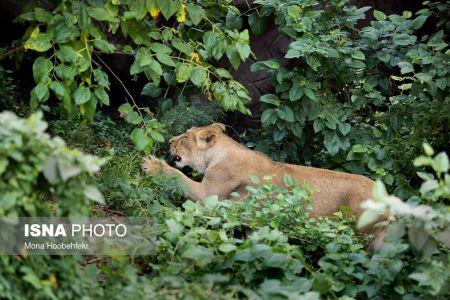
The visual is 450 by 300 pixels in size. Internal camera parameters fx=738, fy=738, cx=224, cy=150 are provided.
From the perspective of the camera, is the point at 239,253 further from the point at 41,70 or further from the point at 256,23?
the point at 256,23

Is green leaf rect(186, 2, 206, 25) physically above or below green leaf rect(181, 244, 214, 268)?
above

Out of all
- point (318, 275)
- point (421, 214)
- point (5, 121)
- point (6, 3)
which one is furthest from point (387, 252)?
point (6, 3)

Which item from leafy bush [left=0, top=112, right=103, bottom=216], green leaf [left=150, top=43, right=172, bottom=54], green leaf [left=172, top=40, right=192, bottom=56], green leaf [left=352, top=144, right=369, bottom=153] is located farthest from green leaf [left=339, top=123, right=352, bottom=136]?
leafy bush [left=0, top=112, right=103, bottom=216]

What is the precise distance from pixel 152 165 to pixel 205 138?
67 cm

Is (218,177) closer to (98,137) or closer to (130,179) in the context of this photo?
(130,179)

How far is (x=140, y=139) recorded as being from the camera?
5.91 m

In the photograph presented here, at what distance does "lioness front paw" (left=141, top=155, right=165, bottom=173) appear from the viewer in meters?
7.48

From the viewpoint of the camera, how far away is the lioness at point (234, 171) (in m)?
7.10

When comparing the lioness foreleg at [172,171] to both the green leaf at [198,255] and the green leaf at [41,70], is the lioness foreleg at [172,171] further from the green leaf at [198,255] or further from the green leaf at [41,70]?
the green leaf at [198,255]

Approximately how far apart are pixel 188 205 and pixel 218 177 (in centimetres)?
207

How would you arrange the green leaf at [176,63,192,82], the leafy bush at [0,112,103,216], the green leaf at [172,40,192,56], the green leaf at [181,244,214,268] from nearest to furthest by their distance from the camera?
1. the leafy bush at [0,112,103,216]
2. the green leaf at [181,244,214,268]
3. the green leaf at [176,63,192,82]
4. the green leaf at [172,40,192,56]

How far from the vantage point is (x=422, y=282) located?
4461 mm

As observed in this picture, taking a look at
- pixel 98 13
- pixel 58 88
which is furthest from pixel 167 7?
pixel 58 88

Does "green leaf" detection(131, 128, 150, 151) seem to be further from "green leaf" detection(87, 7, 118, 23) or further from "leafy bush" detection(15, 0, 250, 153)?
"green leaf" detection(87, 7, 118, 23)
